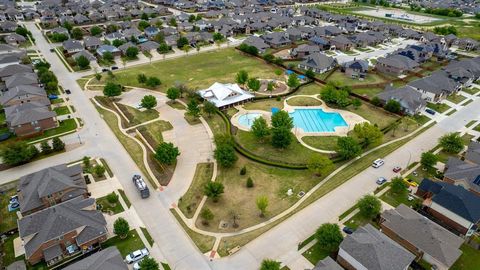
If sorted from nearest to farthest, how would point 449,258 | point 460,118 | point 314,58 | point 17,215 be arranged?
point 449,258 < point 17,215 < point 460,118 < point 314,58

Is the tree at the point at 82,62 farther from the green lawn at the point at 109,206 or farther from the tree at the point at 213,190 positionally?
the tree at the point at 213,190

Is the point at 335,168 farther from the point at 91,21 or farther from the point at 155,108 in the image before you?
the point at 91,21

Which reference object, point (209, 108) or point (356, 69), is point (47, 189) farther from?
point (356, 69)

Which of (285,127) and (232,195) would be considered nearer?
(232,195)

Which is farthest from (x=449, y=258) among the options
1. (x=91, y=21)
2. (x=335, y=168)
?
(x=91, y=21)

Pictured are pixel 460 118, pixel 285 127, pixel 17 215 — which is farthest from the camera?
pixel 460 118

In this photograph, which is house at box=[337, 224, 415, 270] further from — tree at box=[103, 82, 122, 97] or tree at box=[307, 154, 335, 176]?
tree at box=[103, 82, 122, 97]

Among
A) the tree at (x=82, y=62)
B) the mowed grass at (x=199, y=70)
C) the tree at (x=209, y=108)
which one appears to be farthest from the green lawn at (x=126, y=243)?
the tree at (x=82, y=62)
